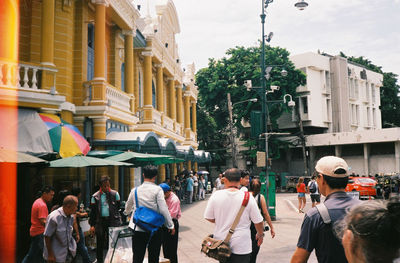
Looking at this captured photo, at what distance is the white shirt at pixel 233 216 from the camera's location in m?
4.99

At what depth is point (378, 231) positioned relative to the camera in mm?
1794

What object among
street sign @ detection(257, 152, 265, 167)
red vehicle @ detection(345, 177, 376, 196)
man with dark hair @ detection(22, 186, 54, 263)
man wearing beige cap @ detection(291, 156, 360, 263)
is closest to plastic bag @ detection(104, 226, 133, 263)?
man with dark hair @ detection(22, 186, 54, 263)

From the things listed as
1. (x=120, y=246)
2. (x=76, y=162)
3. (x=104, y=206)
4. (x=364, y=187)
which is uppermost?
(x=76, y=162)

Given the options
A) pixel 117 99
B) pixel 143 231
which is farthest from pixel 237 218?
pixel 117 99

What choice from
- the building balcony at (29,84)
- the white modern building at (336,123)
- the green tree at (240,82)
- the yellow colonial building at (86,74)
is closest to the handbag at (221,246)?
the yellow colonial building at (86,74)

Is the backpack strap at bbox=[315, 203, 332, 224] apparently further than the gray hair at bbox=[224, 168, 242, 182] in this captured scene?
No

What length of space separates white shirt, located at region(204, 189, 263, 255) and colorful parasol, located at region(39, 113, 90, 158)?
7049 mm

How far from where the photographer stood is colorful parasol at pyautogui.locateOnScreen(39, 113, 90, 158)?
11.2 metres

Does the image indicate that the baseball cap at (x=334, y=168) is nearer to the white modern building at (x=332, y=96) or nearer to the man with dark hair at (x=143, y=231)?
the man with dark hair at (x=143, y=231)

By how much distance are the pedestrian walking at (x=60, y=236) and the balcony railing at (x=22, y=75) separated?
21.6 ft

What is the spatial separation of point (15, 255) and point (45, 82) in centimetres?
525

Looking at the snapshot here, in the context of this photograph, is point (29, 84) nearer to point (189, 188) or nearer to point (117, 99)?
point (117, 99)

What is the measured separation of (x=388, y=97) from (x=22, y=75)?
54124mm

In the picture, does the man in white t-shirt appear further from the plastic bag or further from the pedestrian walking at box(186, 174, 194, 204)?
the pedestrian walking at box(186, 174, 194, 204)
